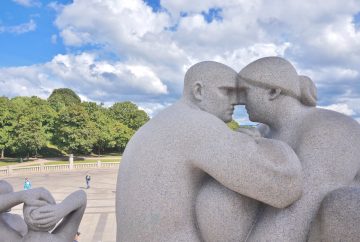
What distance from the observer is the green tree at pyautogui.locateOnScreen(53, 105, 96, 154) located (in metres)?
43.2

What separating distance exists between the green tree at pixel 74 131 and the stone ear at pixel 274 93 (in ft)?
134

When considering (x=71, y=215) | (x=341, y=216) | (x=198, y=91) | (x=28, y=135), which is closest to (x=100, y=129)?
(x=28, y=135)

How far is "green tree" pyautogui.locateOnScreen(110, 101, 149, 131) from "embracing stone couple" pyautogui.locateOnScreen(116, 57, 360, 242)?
51829 millimetres

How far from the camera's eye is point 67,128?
43.6 metres

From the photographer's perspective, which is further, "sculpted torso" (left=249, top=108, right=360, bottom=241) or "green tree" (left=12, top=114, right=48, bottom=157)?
"green tree" (left=12, top=114, right=48, bottom=157)

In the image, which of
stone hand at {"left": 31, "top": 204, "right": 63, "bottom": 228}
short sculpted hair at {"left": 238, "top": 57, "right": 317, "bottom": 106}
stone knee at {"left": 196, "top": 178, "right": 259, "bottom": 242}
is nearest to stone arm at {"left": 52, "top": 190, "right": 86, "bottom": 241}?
stone hand at {"left": 31, "top": 204, "right": 63, "bottom": 228}

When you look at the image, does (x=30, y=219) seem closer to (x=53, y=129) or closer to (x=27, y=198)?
(x=27, y=198)

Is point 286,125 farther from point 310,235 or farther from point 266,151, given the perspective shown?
point 310,235

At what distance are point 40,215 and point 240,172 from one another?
7.23ft

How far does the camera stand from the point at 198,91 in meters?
4.05

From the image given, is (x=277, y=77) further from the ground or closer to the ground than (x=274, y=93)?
further from the ground

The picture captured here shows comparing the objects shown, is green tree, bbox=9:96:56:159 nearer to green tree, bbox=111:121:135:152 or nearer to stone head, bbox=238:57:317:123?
green tree, bbox=111:121:135:152

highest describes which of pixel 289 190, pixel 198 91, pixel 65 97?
pixel 65 97

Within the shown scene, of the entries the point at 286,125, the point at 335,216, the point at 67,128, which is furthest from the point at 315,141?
the point at 67,128
